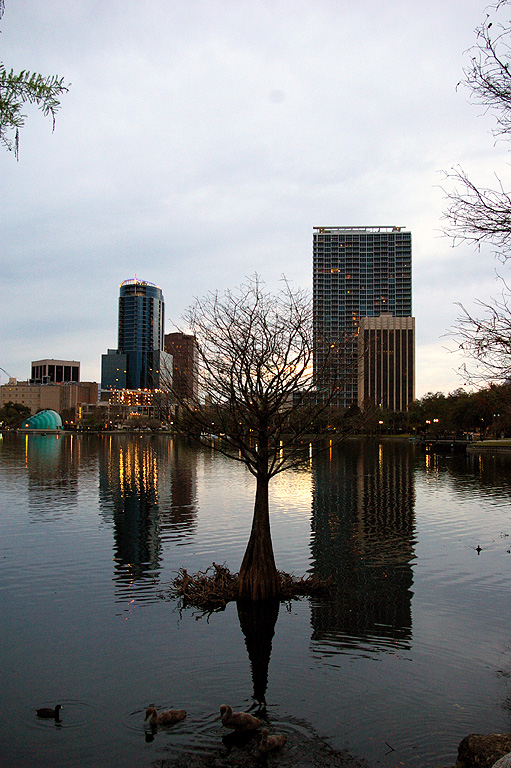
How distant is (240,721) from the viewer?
9.20 meters

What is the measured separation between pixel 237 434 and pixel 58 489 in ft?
94.9

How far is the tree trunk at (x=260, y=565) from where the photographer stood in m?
15.1

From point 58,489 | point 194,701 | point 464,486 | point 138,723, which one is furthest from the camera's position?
point 464,486

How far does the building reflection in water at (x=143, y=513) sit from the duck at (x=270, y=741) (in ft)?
27.8

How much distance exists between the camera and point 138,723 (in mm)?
9508

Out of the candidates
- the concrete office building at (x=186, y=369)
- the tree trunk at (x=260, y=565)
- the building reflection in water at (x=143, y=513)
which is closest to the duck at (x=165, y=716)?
the tree trunk at (x=260, y=565)

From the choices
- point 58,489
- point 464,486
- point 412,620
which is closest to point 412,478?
point 464,486

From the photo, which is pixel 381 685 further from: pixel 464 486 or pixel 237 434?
pixel 464 486

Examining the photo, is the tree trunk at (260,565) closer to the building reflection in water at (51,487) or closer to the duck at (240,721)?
the duck at (240,721)

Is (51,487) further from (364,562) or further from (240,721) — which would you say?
(240,721)

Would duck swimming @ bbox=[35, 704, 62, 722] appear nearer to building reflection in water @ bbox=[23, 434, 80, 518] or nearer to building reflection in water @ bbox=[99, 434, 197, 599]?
building reflection in water @ bbox=[99, 434, 197, 599]

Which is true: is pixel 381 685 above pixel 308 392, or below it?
below

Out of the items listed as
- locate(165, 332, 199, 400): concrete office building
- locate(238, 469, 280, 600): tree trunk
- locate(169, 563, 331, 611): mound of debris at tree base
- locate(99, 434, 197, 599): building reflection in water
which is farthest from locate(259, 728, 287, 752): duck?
locate(165, 332, 199, 400): concrete office building

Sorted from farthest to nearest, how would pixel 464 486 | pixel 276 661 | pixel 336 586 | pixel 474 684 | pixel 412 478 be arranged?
Result: pixel 412 478, pixel 464 486, pixel 336 586, pixel 276 661, pixel 474 684
